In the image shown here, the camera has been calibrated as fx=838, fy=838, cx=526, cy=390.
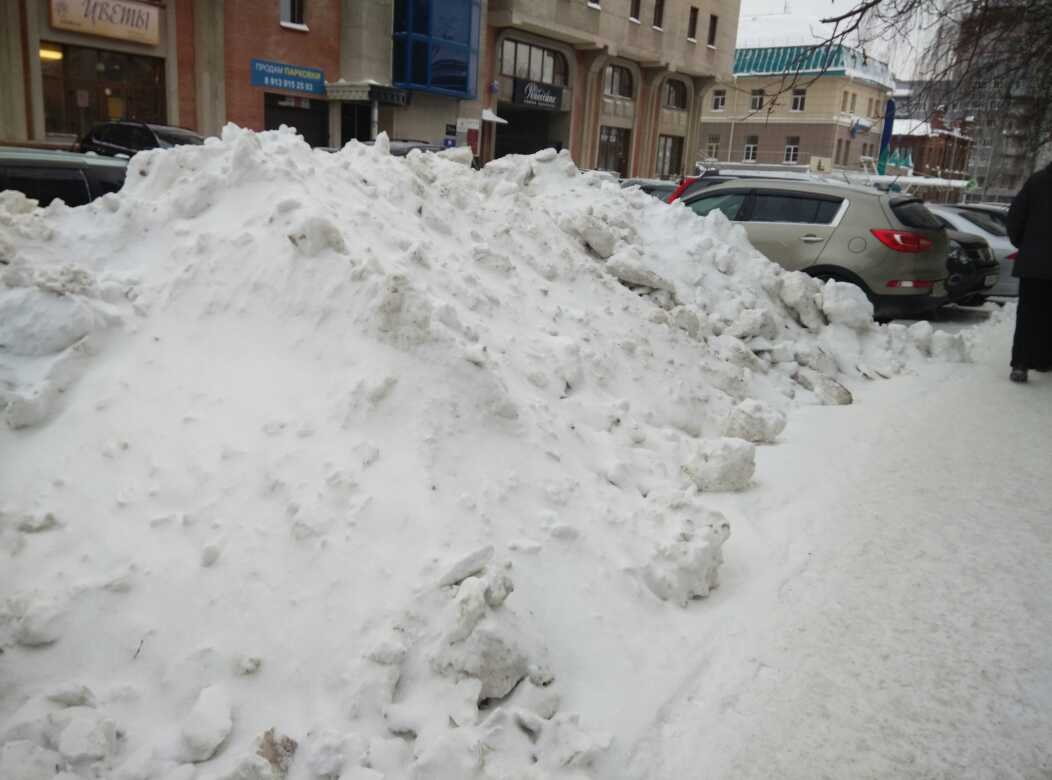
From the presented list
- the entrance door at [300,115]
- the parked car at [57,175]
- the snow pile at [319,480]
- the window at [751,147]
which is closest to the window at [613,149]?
the entrance door at [300,115]

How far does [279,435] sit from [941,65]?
31.4 ft

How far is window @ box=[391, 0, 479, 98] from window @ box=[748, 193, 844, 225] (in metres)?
19.5

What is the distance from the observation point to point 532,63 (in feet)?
108

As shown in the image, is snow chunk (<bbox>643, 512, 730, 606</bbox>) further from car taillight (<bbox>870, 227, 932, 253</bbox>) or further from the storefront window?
the storefront window

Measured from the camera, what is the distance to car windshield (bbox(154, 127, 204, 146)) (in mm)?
13383

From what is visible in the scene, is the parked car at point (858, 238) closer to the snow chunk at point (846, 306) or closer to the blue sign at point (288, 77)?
the snow chunk at point (846, 306)

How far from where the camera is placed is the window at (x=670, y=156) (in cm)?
4103

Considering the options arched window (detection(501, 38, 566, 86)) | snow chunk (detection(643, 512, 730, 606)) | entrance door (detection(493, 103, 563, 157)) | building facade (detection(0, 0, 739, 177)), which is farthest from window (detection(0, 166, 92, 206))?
entrance door (detection(493, 103, 563, 157))

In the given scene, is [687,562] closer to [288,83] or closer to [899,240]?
[899,240]

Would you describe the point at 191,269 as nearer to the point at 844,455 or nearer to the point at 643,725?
the point at 643,725

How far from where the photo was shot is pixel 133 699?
2420 mm

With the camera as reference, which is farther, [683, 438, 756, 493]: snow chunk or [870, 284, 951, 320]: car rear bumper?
[870, 284, 951, 320]: car rear bumper

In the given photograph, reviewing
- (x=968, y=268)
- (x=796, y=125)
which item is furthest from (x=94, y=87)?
(x=796, y=125)

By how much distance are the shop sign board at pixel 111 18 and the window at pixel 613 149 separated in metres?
20.0
